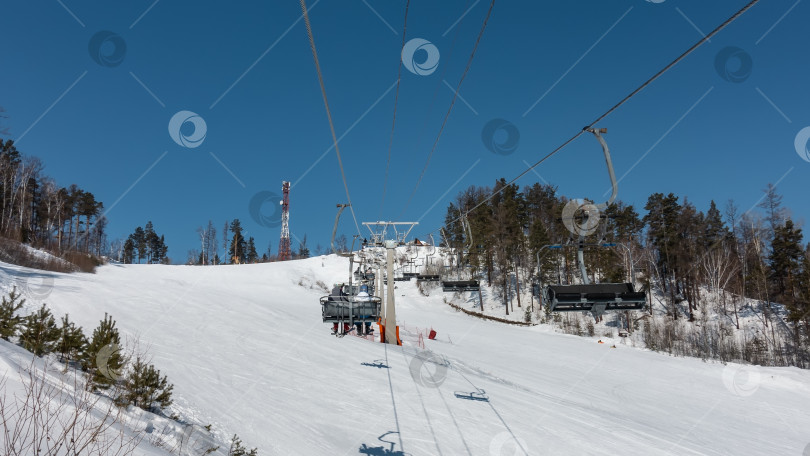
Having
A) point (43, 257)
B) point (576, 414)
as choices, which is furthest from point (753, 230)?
point (43, 257)

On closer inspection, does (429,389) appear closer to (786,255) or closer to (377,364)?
(377,364)

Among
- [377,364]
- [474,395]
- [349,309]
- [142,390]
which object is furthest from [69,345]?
[474,395]

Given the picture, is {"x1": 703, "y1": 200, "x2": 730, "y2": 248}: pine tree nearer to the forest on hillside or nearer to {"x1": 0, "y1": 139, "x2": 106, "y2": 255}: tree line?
the forest on hillside

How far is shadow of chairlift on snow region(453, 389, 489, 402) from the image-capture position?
15.8 metres

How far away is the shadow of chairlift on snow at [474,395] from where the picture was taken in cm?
1578

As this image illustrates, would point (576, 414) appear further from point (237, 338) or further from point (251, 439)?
point (237, 338)

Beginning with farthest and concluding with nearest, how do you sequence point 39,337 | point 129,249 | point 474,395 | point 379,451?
point 129,249 < point 474,395 < point 379,451 < point 39,337

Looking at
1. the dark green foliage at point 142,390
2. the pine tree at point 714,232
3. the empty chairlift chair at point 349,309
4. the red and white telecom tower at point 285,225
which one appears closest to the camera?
the dark green foliage at point 142,390

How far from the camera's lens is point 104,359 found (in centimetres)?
897

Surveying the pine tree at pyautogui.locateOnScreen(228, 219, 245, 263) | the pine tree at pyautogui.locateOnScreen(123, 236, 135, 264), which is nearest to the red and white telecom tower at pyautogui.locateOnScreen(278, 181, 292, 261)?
the pine tree at pyautogui.locateOnScreen(228, 219, 245, 263)

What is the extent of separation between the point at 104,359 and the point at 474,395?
12.9 meters

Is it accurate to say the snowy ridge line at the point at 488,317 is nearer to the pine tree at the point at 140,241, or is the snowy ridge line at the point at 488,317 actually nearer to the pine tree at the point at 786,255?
the pine tree at the point at 786,255

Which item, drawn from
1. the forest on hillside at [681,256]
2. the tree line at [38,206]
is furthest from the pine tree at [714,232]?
the tree line at [38,206]

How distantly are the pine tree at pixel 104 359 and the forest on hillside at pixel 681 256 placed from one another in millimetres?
27178
